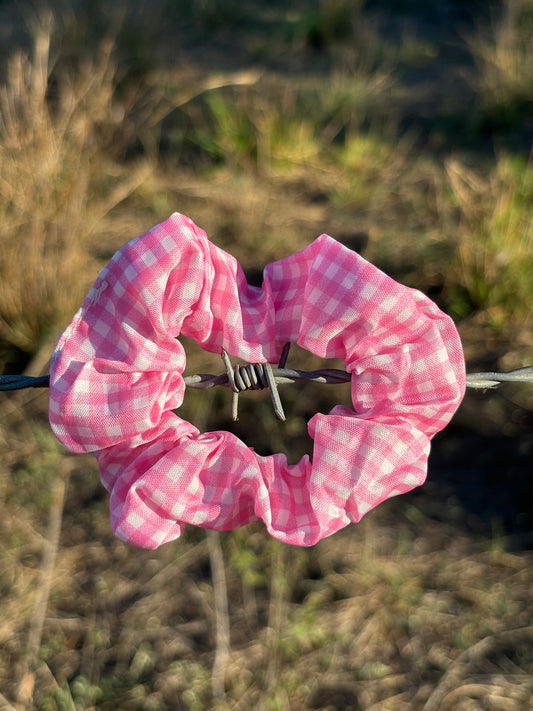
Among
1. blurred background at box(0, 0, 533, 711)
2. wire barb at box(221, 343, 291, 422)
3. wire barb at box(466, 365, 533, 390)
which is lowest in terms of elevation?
blurred background at box(0, 0, 533, 711)

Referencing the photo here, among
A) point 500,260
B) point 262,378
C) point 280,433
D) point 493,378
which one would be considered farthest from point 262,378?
point 500,260

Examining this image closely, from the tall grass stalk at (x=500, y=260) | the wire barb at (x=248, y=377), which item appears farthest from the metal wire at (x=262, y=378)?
the tall grass stalk at (x=500, y=260)

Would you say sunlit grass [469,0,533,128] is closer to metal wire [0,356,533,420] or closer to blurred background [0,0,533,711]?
blurred background [0,0,533,711]

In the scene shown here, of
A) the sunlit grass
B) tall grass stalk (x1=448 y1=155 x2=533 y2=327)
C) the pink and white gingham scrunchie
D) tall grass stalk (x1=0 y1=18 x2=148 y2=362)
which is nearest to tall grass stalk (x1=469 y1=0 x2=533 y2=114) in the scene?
the sunlit grass

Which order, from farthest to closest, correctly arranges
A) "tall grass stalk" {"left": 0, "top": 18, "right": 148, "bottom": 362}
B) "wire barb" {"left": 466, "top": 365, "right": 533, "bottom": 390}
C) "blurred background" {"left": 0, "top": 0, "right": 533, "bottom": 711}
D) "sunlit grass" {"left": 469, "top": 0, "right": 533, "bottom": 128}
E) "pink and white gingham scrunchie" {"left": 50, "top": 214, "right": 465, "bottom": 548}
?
"sunlit grass" {"left": 469, "top": 0, "right": 533, "bottom": 128} → "tall grass stalk" {"left": 0, "top": 18, "right": 148, "bottom": 362} → "blurred background" {"left": 0, "top": 0, "right": 533, "bottom": 711} → "wire barb" {"left": 466, "top": 365, "right": 533, "bottom": 390} → "pink and white gingham scrunchie" {"left": 50, "top": 214, "right": 465, "bottom": 548}

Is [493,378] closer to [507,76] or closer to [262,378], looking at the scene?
[262,378]

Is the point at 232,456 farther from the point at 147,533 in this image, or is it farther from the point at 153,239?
the point at 153,239

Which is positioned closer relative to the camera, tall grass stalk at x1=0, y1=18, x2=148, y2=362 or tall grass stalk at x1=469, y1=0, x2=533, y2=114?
tall grass stalk at x1=0, y1=18, x2=148, y2=362
